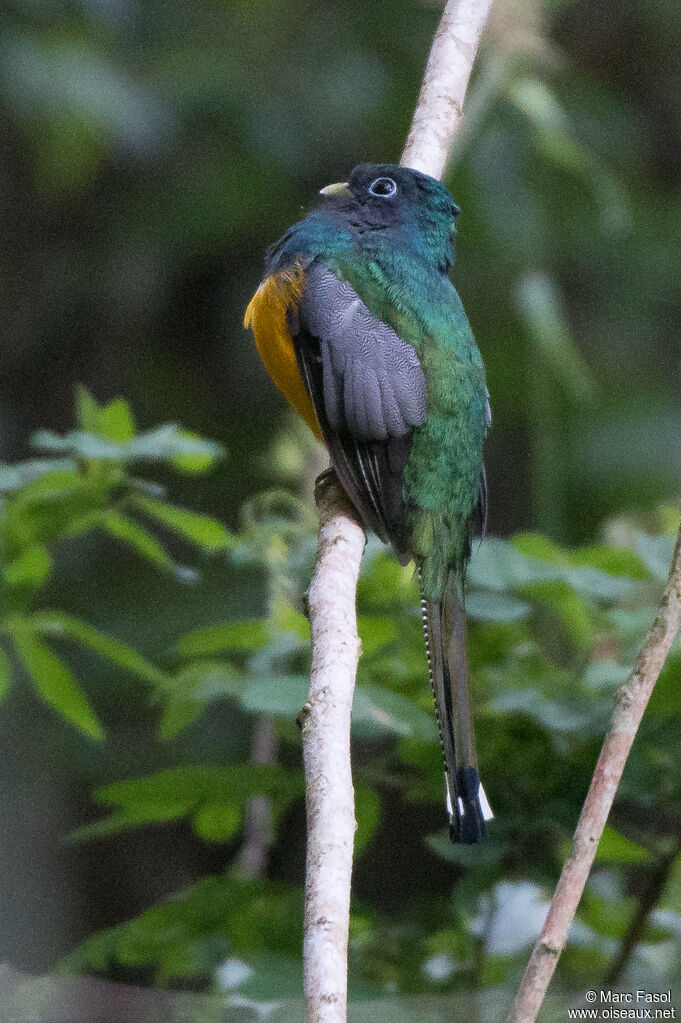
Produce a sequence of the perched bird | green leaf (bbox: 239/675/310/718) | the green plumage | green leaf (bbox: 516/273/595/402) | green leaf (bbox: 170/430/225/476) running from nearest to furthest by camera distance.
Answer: green leaf (bbox: 239/675/310/718)
green leaf (bbox: 170/430/225/476)
the perched bird
the green plumage
green leaf (bbox: 516/273/595/402)

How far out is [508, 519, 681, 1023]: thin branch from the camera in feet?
5.22

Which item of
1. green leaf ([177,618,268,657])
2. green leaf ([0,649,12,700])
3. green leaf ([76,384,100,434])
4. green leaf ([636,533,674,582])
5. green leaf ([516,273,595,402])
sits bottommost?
green leaf ([0,649,12,700])

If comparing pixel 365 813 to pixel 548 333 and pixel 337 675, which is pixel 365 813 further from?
pixel 548 333

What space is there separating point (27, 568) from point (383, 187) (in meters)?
1.29

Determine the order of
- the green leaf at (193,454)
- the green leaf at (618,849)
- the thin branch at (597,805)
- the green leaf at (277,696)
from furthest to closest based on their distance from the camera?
the green leaf at (193,454) < the green leaf at (618,849) < the green leaf at (277,696) < the thin branch at (597,805)

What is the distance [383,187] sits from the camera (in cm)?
288

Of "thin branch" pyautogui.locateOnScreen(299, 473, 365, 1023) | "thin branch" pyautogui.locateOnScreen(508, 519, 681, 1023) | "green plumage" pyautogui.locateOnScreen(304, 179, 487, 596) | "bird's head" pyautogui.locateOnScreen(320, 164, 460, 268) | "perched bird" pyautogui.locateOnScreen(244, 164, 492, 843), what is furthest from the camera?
"bird's head" pyautogui.locateOnScreen(320, 164, 460, 268)

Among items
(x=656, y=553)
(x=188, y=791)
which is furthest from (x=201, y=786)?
(x=656, y=553)

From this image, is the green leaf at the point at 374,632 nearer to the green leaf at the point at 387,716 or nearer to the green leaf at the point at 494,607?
the green leaf at the point at 387,716

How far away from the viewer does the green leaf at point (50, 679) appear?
2268 mm

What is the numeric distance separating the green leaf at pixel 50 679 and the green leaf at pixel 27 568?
87 millimetres

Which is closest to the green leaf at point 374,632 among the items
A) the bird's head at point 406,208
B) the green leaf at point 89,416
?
the green leaf at point 89,416

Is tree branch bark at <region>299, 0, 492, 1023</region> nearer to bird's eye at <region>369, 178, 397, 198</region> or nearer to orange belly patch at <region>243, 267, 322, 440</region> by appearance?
bird's eye at <region>369, 178, 397, 198</region>

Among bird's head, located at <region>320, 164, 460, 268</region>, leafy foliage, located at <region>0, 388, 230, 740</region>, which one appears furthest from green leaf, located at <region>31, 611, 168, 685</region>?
bird's head, located at <region>320, 164, 460, 268</region>
